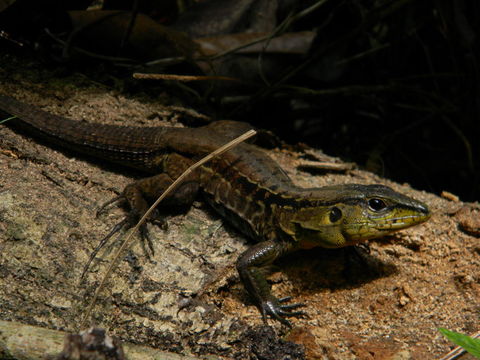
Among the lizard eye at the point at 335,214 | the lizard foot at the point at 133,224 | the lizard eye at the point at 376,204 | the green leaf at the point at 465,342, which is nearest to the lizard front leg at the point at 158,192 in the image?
the lizard foot at the point at 133,224

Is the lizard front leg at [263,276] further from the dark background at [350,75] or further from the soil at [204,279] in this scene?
the dark background at [350,75]

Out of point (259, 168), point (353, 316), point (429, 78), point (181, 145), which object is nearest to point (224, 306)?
point (353, 316)

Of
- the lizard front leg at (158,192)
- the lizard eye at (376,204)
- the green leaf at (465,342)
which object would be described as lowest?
the lizard front leg at (158,192)

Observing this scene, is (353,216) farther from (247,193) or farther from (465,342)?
(465,342)

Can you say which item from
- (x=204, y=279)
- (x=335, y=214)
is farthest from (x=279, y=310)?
(x=335, y=214)

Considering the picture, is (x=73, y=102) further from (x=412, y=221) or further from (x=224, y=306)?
(x=412, y=221)

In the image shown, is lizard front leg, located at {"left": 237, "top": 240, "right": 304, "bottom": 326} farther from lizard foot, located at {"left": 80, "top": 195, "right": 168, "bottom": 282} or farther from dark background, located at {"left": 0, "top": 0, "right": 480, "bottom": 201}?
dark background, located at {"left": 0, "top": 0, "right": 480, "bottom": 201}
